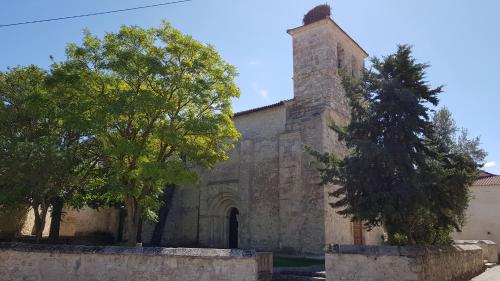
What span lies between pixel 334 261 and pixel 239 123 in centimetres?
1362

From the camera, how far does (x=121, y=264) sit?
870 centimetres

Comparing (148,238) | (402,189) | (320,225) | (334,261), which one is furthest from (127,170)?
(148,238)

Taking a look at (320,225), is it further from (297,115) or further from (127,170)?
(127,170)

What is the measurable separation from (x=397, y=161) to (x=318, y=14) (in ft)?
44.7

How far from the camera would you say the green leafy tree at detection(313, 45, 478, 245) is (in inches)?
380

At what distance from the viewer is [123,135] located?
12.3 m

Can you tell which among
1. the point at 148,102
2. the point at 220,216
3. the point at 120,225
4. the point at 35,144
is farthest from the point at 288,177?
the point at 120,225

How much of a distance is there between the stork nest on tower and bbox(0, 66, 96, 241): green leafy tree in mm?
14125

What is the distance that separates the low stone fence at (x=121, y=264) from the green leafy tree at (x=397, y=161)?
3.91 meters

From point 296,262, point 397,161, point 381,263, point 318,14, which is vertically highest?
point 318,14

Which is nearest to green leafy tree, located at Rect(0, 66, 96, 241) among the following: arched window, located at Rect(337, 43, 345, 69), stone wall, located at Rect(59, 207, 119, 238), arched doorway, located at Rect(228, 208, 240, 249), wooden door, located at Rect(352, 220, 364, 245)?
arched doorway, located at Rect(228, 208, 240, 249)

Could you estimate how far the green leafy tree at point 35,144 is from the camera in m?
10.9

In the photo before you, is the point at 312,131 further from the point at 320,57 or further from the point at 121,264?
the point at 121,264

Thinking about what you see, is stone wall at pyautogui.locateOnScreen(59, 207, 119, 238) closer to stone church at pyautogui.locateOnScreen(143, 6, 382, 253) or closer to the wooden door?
stone church at pyautogui.locateOnScreen(143, 6, 382, 253)
